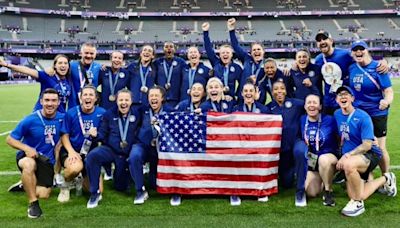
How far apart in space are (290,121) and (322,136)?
0.43 metres

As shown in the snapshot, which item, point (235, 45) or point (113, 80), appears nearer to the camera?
point (113, 80)

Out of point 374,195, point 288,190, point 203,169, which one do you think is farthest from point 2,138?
point 374,195

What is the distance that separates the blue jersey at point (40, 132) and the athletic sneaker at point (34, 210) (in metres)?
0.60

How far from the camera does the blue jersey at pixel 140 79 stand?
20.1 ft

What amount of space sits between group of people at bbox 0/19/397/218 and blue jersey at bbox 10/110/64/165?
0.01 m

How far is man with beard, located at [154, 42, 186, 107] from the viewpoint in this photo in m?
6.30

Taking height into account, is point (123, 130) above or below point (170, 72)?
below

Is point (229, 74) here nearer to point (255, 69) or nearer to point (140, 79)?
point (255, 69)

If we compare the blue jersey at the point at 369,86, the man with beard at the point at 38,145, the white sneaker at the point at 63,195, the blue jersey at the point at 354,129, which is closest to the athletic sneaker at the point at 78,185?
the white sneaker at the point at 63,195

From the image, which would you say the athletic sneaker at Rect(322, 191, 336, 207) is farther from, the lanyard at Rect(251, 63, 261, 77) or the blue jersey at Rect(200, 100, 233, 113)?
the lanyard at Rect(251, 63, 261, 77)

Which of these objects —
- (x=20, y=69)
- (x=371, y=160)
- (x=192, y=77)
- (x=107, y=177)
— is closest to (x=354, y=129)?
(x=371, y=160)

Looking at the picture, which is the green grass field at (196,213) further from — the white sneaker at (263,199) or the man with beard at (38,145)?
the man with beard at (38,145)

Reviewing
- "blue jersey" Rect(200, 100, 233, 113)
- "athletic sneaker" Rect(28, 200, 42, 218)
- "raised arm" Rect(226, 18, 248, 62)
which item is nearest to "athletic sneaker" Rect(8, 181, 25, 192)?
"athletic sneaker" Rect(28, 200, 42, 218)

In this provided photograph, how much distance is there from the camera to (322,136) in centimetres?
475
